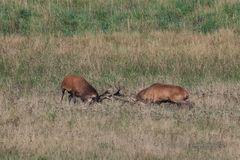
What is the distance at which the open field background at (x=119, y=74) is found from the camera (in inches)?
→ 437

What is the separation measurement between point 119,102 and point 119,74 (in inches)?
143

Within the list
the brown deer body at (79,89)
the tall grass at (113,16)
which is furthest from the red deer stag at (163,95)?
the tall grass at (113,16)

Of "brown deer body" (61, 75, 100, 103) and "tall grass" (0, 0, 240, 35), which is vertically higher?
"brown deer body" (61, 75, 100, 103)

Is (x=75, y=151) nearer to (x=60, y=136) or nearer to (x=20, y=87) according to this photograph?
(x=60, y=136)

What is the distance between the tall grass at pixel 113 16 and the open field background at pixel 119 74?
0.03 m

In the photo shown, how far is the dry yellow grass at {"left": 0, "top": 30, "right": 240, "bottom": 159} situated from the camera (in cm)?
1087

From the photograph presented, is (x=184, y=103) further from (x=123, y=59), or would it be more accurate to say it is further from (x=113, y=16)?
(x=113, y=16)

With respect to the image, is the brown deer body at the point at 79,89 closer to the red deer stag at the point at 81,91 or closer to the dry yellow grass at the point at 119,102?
the red deer stag at the point at 81,91

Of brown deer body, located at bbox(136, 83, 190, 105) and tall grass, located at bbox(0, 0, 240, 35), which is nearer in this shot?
brown deer body, located at bbox(136, 83, 190, 105)

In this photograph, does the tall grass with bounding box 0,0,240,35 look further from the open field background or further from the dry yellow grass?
the dry yellow grass

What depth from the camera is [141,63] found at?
18.7 metres

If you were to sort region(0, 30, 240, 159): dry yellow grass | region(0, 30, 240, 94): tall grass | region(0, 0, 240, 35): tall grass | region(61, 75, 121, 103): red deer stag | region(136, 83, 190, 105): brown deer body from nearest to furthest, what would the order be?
region(0, 30, 240, 159): dry yellow grass → region(136, 83, 190, 105): brown deer body → region(61, 75, 121, 103): red deer stag → region(0, 30, 240, 94): tall grass → region(0, 0, 240, 35): tall grass

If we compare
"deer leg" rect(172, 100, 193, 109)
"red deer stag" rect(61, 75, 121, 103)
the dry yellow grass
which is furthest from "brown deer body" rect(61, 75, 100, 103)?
"deer leg" rect(172, 100, 193, 109)

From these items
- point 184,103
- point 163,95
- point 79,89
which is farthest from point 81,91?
point 184,103
